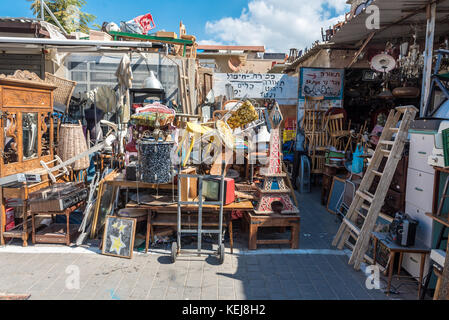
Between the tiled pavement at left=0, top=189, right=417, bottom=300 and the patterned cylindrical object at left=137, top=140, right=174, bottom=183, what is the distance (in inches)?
49.0

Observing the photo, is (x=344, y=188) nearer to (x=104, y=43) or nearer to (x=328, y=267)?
(x=328, y=267)

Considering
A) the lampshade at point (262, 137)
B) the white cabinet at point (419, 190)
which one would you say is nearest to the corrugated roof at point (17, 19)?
the lampshade at point (262, 137)

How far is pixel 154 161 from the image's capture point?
4.71m

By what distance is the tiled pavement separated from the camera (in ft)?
12.7

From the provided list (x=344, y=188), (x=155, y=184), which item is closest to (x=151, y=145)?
(x=155, y=184)

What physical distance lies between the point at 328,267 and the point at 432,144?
7.19ft

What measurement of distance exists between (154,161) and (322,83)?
312 inches

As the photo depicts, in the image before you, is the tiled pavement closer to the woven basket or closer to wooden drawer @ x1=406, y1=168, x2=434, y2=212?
wooden drawer @ x1=406, y1=168, x2=434, y2=212

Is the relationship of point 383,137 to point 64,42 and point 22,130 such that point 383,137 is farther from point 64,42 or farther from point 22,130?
point 64,42

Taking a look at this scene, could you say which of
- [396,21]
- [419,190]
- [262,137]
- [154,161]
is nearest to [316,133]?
[396,21]

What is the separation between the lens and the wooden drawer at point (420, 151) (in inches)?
161

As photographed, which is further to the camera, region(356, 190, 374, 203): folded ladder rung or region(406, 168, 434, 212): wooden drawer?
region(356, 190, 374, 203): folded ladder rung

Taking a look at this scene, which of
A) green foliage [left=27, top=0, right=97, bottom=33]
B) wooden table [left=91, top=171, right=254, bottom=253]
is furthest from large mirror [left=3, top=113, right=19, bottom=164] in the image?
green foliage [left=27, top=0, right=97, bottom=33]
